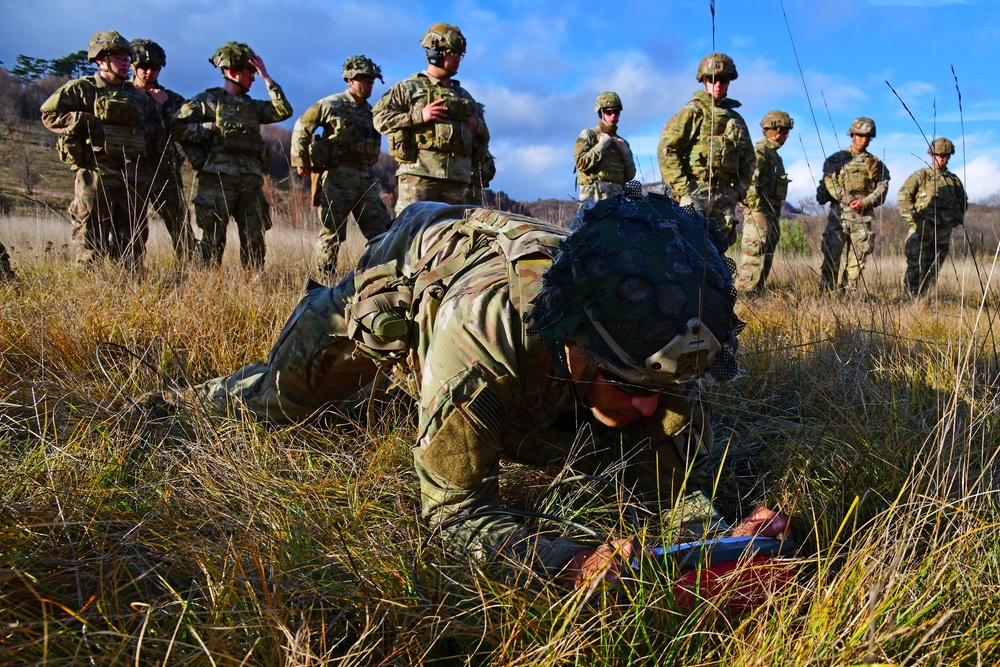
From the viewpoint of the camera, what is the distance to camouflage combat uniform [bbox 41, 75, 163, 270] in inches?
233

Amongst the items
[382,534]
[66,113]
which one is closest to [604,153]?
[66,113]

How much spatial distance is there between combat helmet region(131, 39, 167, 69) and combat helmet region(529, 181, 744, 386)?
653 centimetres

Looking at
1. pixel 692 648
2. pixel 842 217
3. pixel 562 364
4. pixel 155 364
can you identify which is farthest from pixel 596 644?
pixel 842 217

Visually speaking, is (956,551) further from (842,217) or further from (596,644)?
(842,217)

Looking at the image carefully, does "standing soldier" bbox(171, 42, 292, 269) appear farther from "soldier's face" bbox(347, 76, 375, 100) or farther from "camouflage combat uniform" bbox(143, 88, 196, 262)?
"soldier's face" bbox(347, 76, 375, 100)

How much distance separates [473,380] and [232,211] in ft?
20.0

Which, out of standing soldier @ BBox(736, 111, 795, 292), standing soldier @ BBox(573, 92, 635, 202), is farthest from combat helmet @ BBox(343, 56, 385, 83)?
standing soldier @ BBox(736, 111, 795, 292)

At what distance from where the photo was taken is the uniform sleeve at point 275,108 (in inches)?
279

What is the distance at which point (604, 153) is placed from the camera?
30.2ft

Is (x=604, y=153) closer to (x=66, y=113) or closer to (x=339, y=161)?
(x=339, y=161)

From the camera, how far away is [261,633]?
140cm

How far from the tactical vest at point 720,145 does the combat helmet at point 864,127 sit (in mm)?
3319

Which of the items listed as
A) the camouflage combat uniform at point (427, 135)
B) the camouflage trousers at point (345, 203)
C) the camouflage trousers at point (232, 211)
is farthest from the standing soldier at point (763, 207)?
the camouflage trousers at point (232, 211)

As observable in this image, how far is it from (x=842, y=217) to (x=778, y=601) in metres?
9.40
